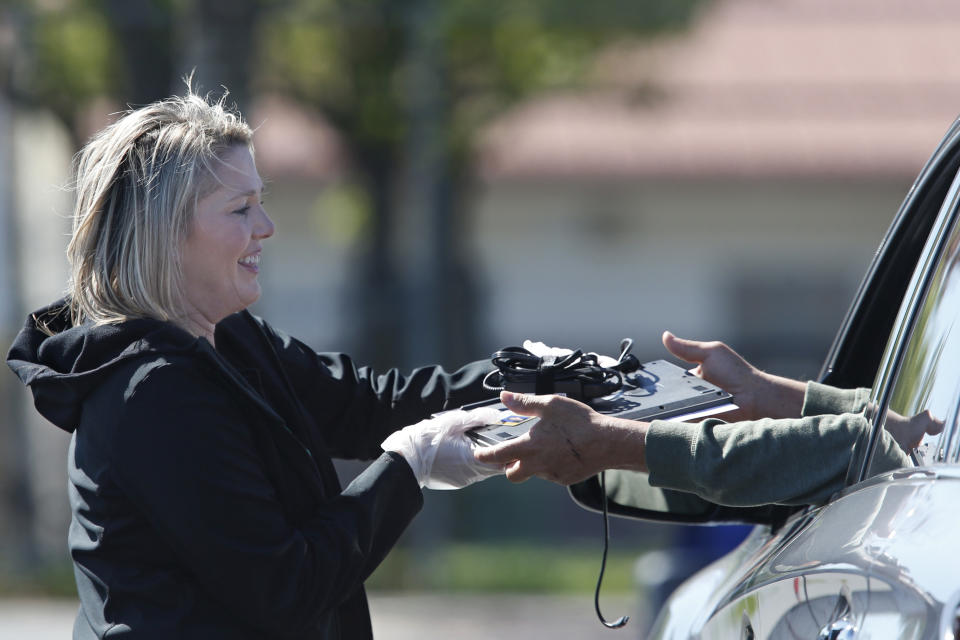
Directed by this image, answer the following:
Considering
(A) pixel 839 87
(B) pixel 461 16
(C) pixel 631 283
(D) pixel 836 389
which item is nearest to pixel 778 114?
(A) pixel 839 87

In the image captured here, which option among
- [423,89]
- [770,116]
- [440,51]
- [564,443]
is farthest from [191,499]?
[770,116]

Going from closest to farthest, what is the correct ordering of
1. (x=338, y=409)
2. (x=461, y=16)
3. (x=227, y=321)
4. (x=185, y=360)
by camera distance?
(x=185, y=360)
(x=227, y=321)
(x=338, y=409)
(x=461, y=16)

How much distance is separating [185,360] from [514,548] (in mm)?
6300

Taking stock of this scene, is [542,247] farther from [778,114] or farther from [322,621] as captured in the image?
[322,621]

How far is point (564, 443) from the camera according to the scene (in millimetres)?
2311

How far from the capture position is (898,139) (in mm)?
12203

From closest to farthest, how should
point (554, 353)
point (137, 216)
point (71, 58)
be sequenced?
point (137, 216) → point (554, 353) → point (71, 58)

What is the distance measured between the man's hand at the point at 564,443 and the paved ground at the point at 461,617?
4172 mm

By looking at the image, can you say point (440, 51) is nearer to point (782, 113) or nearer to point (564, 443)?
point (564, 443)

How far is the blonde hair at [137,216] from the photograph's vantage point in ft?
7.22

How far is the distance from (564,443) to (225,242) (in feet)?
2.31

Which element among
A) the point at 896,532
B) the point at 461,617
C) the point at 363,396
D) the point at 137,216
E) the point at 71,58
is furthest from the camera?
the point at 71,58

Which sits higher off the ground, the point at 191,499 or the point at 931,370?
the point at 931,370

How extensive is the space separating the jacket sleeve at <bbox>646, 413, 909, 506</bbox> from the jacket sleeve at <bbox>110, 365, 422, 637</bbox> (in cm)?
58
